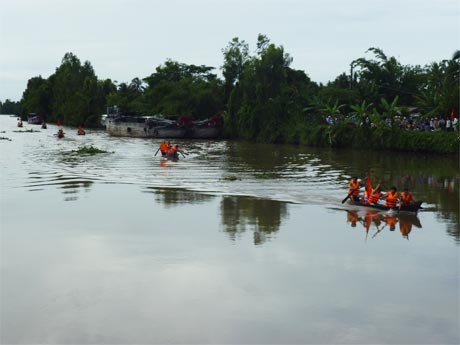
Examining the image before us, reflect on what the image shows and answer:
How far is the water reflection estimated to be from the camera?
72.6 ft

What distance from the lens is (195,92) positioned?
92.8 meters

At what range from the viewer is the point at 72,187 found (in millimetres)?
31953

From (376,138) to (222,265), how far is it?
41979 millimetres

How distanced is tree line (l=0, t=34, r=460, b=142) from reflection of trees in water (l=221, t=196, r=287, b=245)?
2961cm

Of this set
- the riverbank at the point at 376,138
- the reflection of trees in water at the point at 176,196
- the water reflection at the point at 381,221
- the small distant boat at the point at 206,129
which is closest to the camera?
the water reflection at the point at 381,221

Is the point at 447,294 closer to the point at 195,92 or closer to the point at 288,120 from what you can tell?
the point at 288,120

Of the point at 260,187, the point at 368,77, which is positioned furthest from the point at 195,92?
the point at 260,187

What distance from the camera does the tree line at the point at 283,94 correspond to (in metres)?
56.6

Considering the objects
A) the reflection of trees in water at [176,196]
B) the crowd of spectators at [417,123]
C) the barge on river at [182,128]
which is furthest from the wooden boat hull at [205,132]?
the reflection of trees in water at [176,196]

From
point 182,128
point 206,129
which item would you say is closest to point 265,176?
point 206,129

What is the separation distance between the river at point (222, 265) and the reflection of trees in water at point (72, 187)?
0.11 metres

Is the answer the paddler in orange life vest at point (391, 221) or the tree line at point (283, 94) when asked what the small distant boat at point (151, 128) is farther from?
the paddler in orange life vest at point (391, 221)

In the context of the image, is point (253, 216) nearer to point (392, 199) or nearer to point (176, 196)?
point (392, 199)

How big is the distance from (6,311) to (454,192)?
79.3 ft
